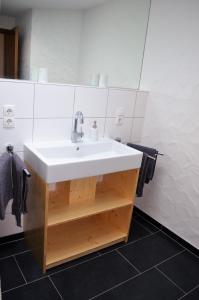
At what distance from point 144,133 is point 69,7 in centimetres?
123

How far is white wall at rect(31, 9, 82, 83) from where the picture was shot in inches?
69.1

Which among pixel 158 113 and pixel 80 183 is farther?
pixel 158 113

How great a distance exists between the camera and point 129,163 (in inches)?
68.1

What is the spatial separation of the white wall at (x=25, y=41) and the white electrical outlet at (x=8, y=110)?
0.25 meters

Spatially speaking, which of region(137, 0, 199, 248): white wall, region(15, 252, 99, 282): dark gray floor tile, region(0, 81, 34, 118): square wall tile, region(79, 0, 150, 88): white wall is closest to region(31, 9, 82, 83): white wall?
region(79, 0, 150, 88): white wall

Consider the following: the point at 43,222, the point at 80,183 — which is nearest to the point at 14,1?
the point at 80,183

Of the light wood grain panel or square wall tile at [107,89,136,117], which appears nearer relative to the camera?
the light wood grain panel

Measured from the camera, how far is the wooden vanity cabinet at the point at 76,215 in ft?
5.21

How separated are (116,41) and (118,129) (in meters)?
0.81

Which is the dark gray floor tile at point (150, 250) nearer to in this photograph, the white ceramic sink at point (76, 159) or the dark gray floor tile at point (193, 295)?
the dark gray floor tile at point (193, 295)

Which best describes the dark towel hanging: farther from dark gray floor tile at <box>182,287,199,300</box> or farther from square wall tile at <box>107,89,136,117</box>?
dark gray floor tile at <box>182,287,199,300</box>

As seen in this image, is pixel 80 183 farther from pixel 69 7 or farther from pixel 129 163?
pixel 69 7

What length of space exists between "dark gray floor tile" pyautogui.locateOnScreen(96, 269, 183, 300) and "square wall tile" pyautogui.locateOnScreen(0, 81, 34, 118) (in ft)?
4.14

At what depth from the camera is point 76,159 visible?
59.9 inches
